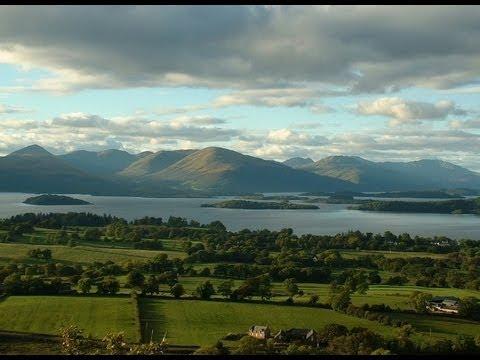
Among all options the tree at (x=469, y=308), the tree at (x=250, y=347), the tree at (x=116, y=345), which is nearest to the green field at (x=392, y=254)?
the tree at (x=469, y=308)

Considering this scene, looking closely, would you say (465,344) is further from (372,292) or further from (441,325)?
(372,292)

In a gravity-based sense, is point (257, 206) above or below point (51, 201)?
above

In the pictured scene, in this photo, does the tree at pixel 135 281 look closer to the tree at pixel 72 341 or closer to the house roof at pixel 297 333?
the tree at pixel 72 341

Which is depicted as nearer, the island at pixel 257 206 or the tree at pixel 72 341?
the tree at pixel 72 341

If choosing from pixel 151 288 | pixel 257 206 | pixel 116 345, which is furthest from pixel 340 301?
pixel 257 206

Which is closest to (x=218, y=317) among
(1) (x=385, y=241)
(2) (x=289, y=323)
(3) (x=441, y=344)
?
(2) (x=289, y=323)
